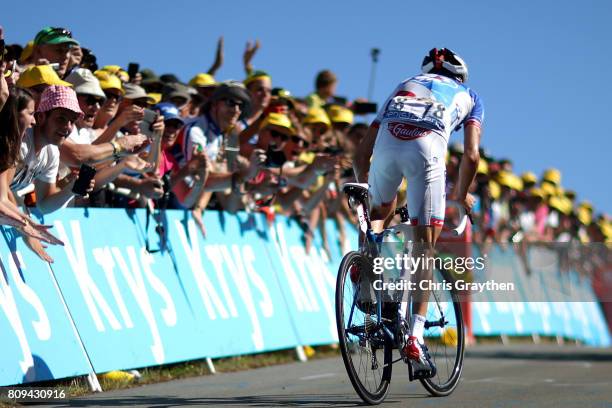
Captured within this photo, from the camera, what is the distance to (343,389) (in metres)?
9.27

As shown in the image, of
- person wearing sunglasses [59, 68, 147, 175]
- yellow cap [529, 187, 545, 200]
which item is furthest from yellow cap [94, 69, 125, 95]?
yellow cap [529, 187, 545, 200]

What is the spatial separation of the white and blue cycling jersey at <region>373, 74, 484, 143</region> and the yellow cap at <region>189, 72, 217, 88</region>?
216 inches

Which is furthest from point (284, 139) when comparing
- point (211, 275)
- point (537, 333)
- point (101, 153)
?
point (537, 333)

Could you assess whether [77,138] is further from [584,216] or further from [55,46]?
[584,216]

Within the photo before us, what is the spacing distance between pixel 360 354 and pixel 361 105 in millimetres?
9276

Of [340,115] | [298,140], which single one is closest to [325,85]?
[340,115]

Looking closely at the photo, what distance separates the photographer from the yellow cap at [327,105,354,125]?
50.9ft

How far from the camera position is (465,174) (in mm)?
8203

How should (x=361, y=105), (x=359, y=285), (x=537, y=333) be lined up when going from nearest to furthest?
(x=359, y=285) → (x=361, y=105) → (x=537, y=333)

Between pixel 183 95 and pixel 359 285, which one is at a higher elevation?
pixel 183 95

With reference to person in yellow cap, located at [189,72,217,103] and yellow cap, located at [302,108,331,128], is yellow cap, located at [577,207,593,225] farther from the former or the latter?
person in yellow cap, located at [189,72,217,103]

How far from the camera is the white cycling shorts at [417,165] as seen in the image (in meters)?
7.93

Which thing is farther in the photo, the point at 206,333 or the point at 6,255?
the point at 206,333

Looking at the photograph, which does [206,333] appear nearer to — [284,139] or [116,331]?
[116,331]
